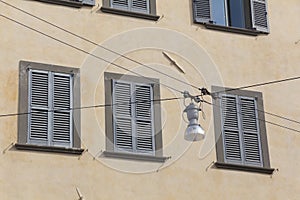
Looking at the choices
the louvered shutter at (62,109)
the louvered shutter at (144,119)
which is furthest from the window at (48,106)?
the louvered shutter at (144,119)

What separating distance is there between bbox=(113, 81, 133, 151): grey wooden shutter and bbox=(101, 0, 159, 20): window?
1357 millimetres

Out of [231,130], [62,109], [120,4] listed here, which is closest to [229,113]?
[231,130]

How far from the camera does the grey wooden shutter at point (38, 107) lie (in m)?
14.6

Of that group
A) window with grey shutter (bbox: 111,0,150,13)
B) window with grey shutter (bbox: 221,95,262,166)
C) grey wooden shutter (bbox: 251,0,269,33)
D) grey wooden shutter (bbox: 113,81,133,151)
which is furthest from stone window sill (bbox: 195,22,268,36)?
grey wooden shutter (bbox: 113,81,133,151)

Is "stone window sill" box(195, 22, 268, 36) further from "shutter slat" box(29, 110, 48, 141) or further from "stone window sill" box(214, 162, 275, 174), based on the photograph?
"shutter slat" box(29, 110, 48, 141)

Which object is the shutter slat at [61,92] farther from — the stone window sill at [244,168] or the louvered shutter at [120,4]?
the stone window sill at [244,168]

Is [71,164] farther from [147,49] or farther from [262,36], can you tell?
[262,36]

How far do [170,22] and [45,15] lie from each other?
2320mm

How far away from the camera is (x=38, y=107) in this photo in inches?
583

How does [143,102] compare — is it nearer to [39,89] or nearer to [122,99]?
[122,99]

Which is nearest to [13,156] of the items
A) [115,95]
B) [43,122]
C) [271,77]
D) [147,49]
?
[43,122]

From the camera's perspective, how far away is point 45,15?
50.7 feet

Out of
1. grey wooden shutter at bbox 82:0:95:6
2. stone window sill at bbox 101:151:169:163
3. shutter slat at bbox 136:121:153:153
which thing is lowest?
stone window sill at bbox 101:151:169:163

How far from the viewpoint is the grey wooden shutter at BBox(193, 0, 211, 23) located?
16.6 m
